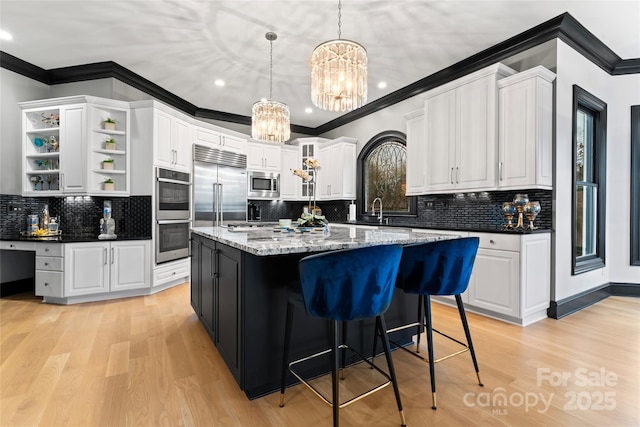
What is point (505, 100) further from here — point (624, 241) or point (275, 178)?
point (275, 178)

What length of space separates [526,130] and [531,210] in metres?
0.81

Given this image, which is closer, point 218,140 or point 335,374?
point 335,374

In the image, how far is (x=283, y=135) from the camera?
346 cm

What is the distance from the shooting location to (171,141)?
174 inches

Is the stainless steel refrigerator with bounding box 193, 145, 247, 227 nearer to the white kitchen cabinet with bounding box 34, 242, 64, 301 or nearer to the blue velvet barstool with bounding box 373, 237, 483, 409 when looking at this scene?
the white kitchen cabinet with bounding box 34, 242, 64, 301

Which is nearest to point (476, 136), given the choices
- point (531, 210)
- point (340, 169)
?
point (531, 210)

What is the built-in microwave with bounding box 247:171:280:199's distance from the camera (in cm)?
593

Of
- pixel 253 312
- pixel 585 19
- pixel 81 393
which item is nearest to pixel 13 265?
pixel 81 393

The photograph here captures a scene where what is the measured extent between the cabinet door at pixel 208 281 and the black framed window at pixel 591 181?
3.99 metres

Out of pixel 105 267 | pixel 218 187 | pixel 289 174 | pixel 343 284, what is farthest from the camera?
pixel 289 174

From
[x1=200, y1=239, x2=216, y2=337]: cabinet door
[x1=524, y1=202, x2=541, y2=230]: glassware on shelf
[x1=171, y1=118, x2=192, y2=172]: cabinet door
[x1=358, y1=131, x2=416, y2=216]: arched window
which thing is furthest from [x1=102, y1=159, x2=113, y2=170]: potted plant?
[x1=524, y1=202, x2=541, y2=230]: glassware on shelf

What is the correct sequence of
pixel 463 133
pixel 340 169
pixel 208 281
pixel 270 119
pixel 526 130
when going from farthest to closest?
pixel 340 169, pixel 463 133, pixel 270 119, pixel 526 130, pixel 208 281

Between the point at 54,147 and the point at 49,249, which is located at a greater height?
the point at 54,147

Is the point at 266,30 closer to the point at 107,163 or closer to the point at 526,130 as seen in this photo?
the point at 107,163
